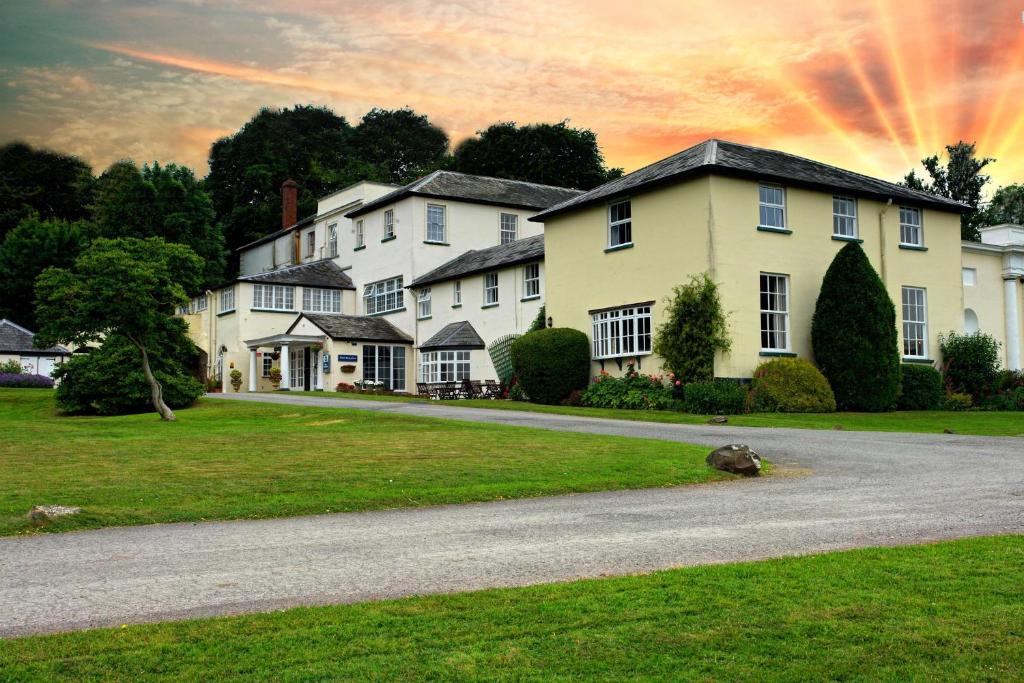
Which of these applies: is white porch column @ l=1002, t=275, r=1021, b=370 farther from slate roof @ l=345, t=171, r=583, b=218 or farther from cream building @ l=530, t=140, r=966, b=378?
slate roof @ l=345, t=171, r=583, b=218

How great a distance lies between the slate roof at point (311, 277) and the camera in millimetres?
46562

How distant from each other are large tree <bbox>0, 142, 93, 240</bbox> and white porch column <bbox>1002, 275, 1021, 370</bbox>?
202 feet

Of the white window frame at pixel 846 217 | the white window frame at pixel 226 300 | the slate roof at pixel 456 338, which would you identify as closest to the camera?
the white window frame at pixel 846 217

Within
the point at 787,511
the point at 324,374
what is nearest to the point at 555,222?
the point at 324,374

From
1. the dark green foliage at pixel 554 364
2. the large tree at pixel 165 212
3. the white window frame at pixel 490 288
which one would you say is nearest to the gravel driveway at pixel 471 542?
the dark green foliage at pixel 554 364

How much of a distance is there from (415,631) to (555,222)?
91.9ft

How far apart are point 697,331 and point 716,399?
7.62 ft

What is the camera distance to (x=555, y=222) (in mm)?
32812

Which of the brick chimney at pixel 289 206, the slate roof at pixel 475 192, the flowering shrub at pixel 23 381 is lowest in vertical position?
the flowering shrub at pixel 23 381

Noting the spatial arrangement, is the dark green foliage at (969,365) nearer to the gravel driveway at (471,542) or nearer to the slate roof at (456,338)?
the slate roof at (456,338)

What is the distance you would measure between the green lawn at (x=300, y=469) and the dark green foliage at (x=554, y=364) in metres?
10.4

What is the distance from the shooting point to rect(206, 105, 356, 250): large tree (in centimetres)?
7250

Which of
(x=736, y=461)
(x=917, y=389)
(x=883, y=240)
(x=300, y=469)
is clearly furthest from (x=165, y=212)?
(x=736, y=461)

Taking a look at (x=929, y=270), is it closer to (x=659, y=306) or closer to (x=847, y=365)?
(x=847, y=365)
